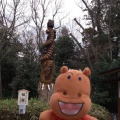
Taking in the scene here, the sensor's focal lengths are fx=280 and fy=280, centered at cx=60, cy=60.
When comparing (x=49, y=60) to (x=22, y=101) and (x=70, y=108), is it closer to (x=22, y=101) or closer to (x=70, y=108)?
(x=22, y=101)

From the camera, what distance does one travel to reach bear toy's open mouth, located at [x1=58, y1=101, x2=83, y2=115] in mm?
4309

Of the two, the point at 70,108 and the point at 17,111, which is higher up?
the point at 70,108

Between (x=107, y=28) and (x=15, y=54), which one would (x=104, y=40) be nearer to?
(x=107, y=28)

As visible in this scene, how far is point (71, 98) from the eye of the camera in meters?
4.35

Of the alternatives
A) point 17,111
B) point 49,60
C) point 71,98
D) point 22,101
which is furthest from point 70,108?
point 49,60

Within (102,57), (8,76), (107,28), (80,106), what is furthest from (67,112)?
(8,76)

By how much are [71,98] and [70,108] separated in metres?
0.16

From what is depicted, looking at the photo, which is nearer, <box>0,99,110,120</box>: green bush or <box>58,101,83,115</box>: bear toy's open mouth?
<box>58,101,83,115</box>: bear toy's open mouth

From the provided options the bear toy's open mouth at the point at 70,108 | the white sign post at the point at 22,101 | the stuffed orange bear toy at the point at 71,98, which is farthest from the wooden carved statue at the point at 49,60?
the bear toy's open mouth at the point at 70,108

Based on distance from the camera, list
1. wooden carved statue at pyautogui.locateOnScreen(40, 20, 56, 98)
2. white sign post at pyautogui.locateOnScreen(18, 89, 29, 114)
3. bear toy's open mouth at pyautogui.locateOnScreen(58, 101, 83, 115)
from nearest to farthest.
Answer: bear toy's open mouth at pyautogui.locateOnScreen(58, 101, 83, 115), white sign post at pyautogui.locateOnScreen(18, 89, 29, 114), wooden carved statue at pyautogui.locateOnScreen(40, 20, 56, 98)

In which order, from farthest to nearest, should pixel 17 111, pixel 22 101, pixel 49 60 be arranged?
1. pixel 49 60
2. pixel 17 111
3. pixel 22 101

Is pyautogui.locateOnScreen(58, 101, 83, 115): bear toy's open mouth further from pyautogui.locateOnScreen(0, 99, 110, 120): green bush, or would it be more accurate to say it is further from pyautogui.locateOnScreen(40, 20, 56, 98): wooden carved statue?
pyautogui.locateOnScreen(40, 20, 56, 98): wooden carved statue

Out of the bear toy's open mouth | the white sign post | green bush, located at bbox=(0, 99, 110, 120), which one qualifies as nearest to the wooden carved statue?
green bush, located at bbox=(0, 99, 110, 120)

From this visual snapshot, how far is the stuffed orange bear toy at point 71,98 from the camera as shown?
14.2 feet
